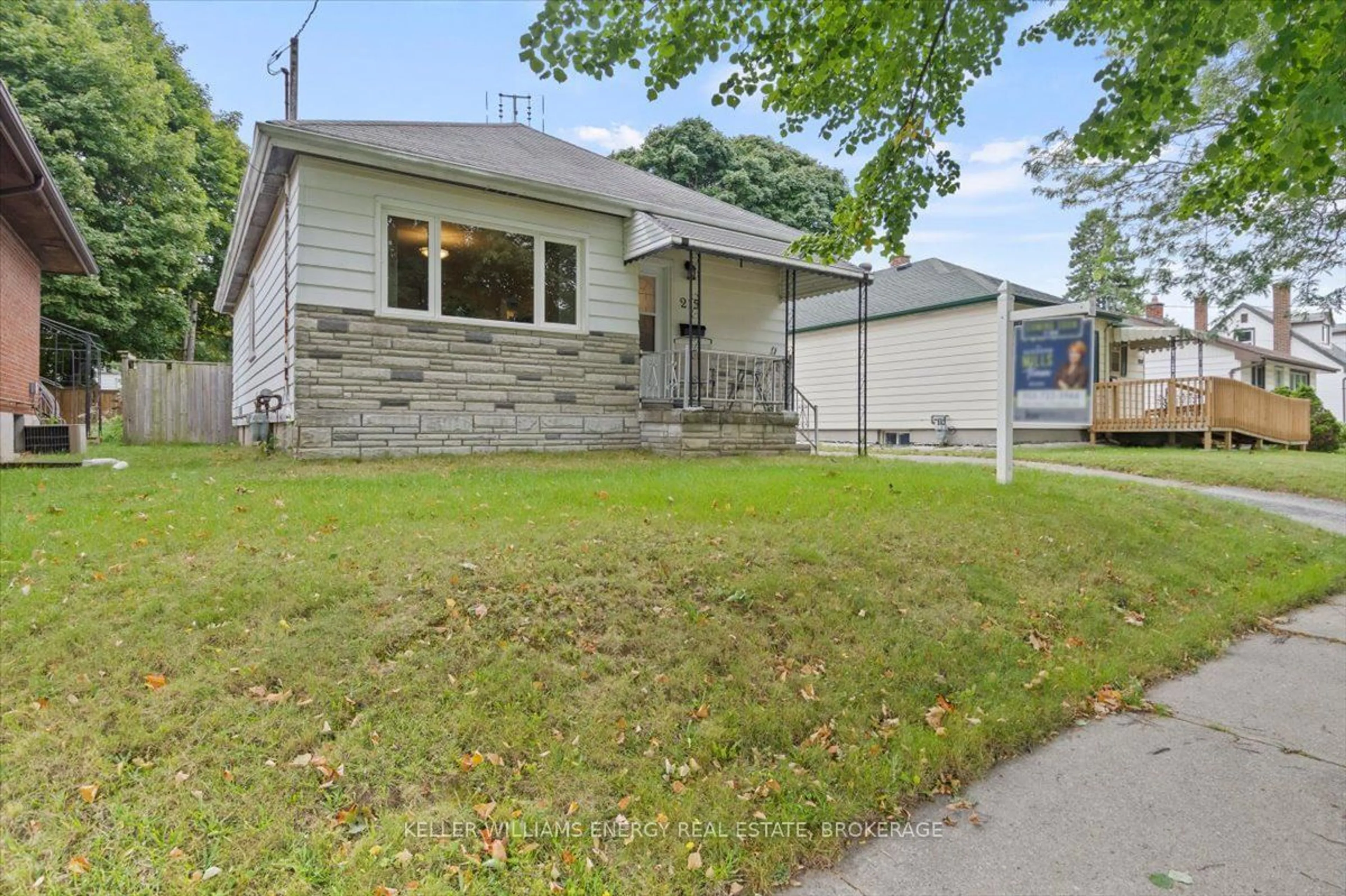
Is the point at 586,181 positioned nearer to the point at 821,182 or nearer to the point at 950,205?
the point at 950,205

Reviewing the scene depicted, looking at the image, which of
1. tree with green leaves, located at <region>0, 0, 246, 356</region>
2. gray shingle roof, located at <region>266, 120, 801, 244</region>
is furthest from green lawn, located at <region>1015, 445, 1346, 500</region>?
tree with green leaves, located at <region>0, 0, 246, 356</region>

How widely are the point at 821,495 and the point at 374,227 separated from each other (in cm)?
635

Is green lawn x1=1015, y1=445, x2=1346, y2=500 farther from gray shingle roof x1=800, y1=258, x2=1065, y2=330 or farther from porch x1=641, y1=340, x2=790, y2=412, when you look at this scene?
porch x1=641, y1=340, x2=790, y2=412

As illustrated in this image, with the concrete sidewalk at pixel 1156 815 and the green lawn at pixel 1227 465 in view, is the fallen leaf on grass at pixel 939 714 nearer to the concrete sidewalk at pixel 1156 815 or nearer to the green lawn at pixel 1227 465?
the concrete sidewalk at pixel 1156 815

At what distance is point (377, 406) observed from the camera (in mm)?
8523

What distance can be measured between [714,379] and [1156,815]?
890cm

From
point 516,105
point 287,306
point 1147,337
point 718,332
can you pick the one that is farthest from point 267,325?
point 1147,337

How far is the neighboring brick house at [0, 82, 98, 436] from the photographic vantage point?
26.9 feet

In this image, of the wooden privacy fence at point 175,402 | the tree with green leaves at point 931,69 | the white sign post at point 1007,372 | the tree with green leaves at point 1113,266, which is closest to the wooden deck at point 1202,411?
the tree with green leaves at point 1113,266

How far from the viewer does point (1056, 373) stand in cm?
656

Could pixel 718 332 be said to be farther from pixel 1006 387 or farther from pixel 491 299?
pixel 1006 387

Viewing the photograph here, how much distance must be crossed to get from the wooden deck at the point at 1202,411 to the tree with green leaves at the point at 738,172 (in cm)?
1307

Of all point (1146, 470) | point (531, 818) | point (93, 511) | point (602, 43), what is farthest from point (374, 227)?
point (1146, 470)

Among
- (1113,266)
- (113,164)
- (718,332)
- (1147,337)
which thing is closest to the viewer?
(718,332)
